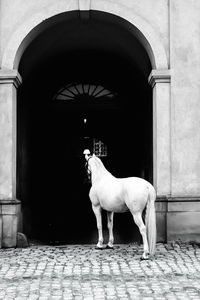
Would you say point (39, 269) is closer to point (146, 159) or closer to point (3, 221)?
point (3, 221)

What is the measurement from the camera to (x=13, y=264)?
9.98 metres

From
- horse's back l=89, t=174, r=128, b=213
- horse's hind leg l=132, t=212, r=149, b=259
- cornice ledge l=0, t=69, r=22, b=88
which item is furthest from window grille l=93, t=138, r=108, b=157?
horse's hind leg l=132, t=212, r=149, b=259

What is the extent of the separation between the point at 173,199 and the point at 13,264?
3.83m

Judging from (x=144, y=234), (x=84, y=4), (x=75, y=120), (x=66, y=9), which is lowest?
(x=144, y=234)

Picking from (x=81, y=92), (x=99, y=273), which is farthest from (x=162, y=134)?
(x=81, y=92)

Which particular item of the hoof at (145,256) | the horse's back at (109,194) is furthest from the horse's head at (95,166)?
the hoof at (145,256)

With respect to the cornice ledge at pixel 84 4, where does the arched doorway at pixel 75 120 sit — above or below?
below

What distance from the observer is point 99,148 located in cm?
2258

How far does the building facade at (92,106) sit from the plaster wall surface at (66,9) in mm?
21

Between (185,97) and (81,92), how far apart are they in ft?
24.8

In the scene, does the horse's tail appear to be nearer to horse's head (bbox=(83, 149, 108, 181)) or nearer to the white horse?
the white horse

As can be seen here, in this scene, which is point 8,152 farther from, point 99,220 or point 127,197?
point 127,197

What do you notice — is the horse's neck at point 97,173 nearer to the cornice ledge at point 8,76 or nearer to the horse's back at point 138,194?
the horse's back at point 138,194

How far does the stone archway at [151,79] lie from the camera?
41.3ft
